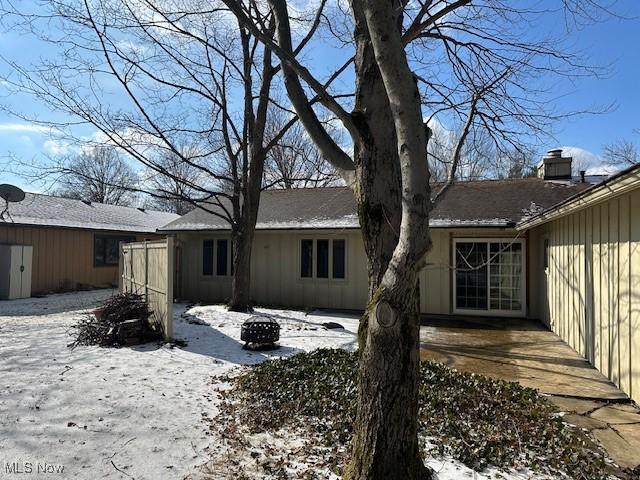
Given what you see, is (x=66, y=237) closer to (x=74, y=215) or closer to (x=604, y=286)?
(x=74, y=215)

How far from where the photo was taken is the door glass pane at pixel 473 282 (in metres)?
10.6

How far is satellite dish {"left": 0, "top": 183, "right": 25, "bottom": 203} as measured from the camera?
1453cm

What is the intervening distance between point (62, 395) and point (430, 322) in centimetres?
762

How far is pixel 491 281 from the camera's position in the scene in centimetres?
1055

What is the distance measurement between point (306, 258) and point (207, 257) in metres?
3.67

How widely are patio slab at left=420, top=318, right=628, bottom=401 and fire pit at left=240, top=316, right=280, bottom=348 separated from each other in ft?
8.38

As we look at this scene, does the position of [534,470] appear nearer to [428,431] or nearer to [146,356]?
[428,431]

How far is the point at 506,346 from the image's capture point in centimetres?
741

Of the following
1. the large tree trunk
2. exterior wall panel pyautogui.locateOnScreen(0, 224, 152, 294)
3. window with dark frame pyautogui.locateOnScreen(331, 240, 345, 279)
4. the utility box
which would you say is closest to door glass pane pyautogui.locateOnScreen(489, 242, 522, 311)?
window with dark frame pyautogui.locateOnScreen(331, 240, 345, 279)

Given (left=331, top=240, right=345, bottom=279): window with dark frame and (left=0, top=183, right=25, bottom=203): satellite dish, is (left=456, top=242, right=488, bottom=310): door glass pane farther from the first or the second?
(left=0, top=183, right=25, bottom=203): satellite dish

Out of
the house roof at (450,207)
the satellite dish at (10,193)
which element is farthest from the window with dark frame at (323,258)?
the satellite dish at (10,193)

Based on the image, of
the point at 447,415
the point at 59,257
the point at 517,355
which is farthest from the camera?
the point at 59,257

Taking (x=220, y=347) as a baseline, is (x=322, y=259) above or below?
above

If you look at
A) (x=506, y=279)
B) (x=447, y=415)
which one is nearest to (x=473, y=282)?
(x=506, y=279)
